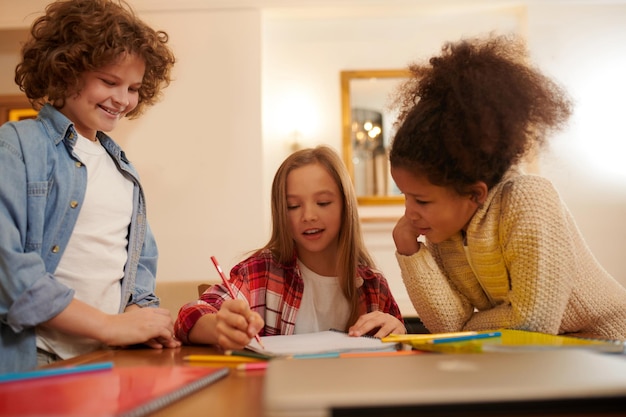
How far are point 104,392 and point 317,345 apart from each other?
44 centimetres

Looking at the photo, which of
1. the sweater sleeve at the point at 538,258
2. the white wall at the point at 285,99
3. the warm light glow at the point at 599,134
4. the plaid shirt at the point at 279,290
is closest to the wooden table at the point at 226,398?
the sweater sleeve at the point at 538,258

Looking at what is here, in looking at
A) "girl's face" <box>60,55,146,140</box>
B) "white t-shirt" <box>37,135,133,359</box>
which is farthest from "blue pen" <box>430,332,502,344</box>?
"girl's face" <box>60,55,146,140</box>

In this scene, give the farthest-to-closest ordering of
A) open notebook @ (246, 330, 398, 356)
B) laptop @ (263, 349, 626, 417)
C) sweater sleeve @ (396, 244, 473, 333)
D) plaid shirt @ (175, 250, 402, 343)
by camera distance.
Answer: plaid shirt @ (175, 250, 402, 343), sweater sleeve @ (396, 244, 473, 333), open notebook @ (246, 330, 398, 356), laptop @ (263, 349, 626, 417)

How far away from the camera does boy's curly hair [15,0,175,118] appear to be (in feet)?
4.21

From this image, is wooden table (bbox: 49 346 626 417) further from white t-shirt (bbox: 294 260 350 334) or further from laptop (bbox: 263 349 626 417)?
white t-shirt (bbox: 294 260 350 334)

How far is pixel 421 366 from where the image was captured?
1.80 ft

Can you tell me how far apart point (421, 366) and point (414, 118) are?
2.08 feet

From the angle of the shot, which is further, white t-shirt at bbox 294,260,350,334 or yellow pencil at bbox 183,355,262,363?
white t-shirt at bbox 294,260,350,334

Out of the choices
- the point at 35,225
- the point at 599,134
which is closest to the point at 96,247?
the point at 35,225

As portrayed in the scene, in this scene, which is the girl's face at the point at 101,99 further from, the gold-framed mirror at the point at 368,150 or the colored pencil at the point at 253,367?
the gold-framed mirror at the point at 368,150

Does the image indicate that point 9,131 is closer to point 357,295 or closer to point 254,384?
point 254,384

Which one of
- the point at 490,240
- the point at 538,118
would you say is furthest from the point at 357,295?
the point at 538,118

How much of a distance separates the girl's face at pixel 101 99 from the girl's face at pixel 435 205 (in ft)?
1.98

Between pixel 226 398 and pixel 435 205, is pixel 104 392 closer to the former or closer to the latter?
pixel 226 398
